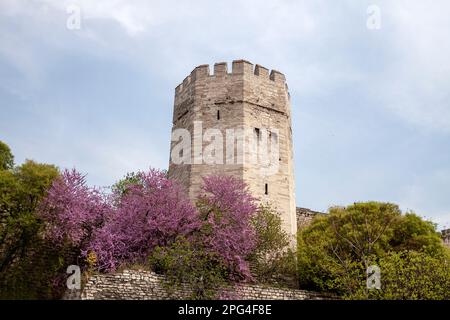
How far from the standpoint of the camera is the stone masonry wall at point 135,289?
14562 millimetres

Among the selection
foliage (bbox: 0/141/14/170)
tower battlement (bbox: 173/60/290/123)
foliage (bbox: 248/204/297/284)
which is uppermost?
tower battlement (bbox: 173/60/290/123)

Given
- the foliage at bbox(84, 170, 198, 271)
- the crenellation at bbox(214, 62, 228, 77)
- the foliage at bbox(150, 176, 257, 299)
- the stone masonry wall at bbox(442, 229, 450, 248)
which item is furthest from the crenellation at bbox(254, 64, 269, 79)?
the stone masonry wall at bbox(442, 229, 450, 248)

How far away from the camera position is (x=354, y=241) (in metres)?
21.1

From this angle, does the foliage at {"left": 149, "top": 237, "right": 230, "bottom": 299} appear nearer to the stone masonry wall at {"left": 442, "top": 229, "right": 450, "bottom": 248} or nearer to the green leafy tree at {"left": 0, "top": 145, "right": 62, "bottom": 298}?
the green leafy tree at {"left": 0, "top": 145, "right": 62, "bottom": 298}

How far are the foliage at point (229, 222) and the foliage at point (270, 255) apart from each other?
0.47 meters

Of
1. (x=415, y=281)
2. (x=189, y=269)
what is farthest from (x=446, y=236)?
(x=189, y=269)

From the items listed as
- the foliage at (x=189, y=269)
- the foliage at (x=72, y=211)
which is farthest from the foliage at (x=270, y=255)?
the foliage at (x=72, y=211)

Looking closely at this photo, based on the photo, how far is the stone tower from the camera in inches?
880

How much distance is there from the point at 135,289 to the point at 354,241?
32.1 ft

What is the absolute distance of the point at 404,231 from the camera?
22422 mm

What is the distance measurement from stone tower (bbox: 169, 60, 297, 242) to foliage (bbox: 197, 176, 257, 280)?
1.83 meters

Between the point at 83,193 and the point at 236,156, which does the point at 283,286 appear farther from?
the point at 83,193
